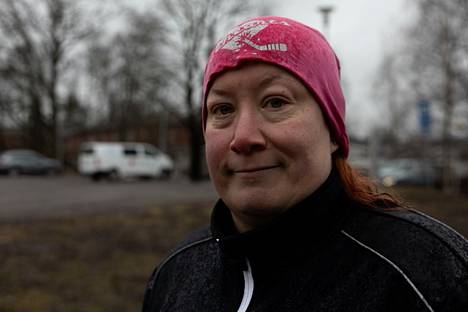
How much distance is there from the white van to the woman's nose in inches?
852

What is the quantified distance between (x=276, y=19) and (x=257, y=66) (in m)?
0.21

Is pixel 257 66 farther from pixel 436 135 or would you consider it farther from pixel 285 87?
pixel 436 135

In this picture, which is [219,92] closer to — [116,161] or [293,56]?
[293,56]

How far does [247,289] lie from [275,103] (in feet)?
1.72

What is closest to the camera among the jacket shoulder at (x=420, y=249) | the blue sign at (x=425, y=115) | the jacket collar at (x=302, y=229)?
the jacket shoulder at (x=420, y=249)

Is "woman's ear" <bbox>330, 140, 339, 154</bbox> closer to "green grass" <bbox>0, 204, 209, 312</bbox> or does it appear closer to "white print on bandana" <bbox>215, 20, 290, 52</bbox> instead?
"white print on bandana" <bbox>215, 20, 290, 52</bbox>

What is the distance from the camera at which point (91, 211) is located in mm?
10773

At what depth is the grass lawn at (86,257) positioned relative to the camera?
15.8ft

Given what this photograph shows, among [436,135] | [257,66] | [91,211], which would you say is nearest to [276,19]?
[257,66]

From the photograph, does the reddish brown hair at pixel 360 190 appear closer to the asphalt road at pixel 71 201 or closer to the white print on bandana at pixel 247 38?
the white print on bandana at pixel 247 38

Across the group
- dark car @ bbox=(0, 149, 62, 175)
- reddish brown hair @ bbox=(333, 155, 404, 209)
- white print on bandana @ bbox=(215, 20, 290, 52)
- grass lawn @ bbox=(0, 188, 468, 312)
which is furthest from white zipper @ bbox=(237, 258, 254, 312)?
dark car @ bbox=(0, 149, 62, 175)

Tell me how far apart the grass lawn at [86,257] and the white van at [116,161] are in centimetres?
1228

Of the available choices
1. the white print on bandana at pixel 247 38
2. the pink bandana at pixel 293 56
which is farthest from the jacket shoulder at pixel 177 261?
the white print on bandana at pixel 247 38

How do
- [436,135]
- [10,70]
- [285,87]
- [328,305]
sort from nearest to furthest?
1. [328,305]
2. [285,87]
3. [436,135]
4. [10,70]
